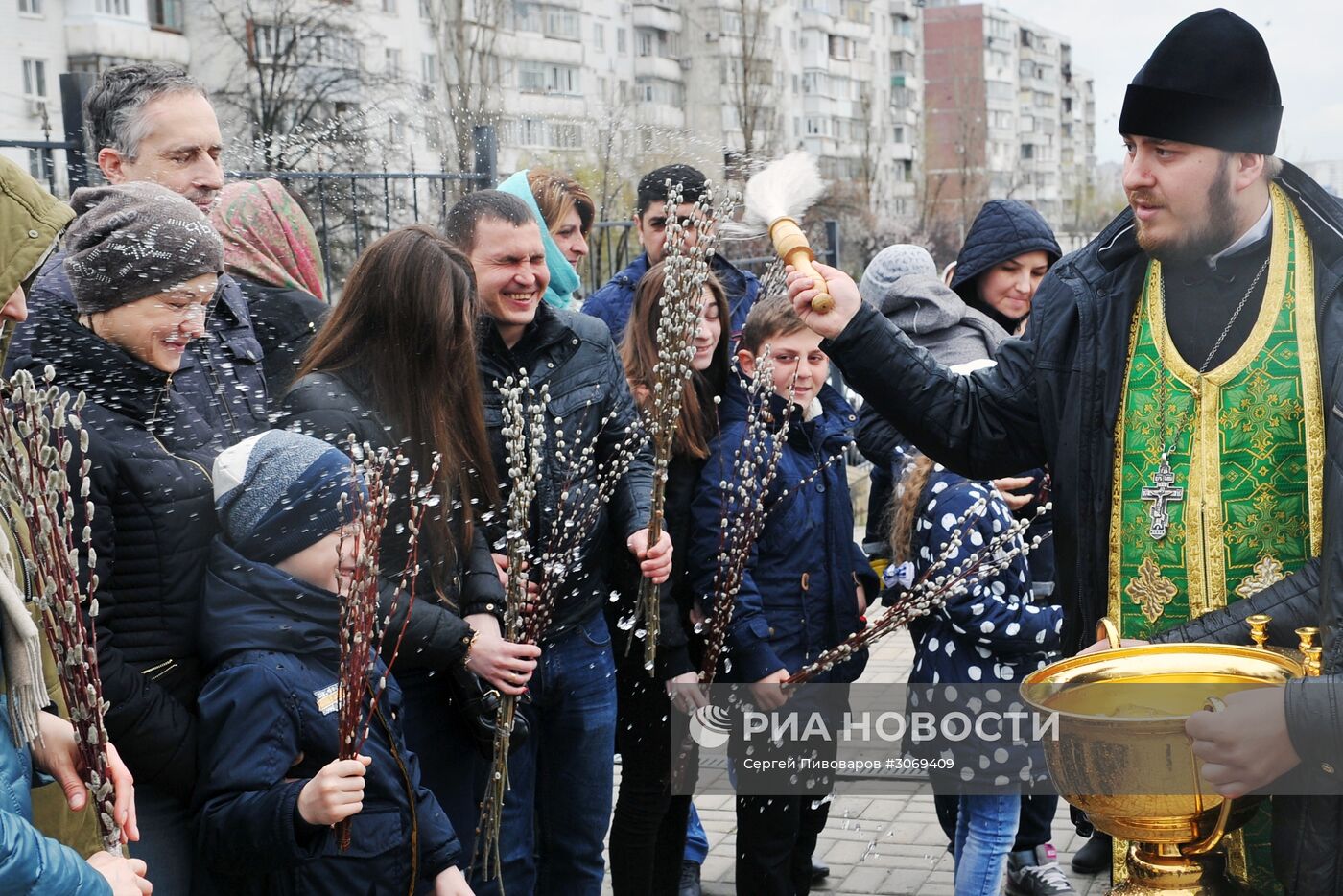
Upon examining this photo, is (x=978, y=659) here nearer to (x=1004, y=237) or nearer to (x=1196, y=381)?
(x=1196, y=381)

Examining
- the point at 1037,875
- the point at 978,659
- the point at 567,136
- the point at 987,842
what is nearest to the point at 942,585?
the point at 978,659

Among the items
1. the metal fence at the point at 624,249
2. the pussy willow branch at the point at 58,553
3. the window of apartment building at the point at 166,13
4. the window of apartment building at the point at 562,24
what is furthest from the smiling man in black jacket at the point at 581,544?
the window of apartment building at the point at 562,24

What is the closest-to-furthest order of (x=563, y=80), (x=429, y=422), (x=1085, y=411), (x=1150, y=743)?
(x=1150, y=743) → (x=1085, y=411) → (x=429, y=422) → (x=563, y=80)

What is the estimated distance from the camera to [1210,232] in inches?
126

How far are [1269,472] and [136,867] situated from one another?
2.36 metres

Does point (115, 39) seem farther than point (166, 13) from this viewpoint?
No

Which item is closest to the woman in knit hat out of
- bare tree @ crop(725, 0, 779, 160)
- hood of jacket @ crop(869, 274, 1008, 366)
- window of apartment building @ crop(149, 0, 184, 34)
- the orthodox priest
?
the orthodox priest

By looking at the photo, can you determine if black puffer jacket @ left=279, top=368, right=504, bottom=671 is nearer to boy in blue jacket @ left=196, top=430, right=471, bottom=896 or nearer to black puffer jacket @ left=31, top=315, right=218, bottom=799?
boy in blue jacket @ left=196, top=430, right=471, bottom=896

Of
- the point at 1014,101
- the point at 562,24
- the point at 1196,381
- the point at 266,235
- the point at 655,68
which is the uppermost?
the point at 1014,101

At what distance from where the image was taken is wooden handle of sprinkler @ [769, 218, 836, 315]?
322 centimetres

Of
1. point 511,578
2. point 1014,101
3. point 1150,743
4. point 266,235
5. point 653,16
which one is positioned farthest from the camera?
point 1014,101

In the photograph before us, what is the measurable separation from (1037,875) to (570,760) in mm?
1952

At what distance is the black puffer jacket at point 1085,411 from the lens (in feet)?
9.52

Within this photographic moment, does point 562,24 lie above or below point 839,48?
below
